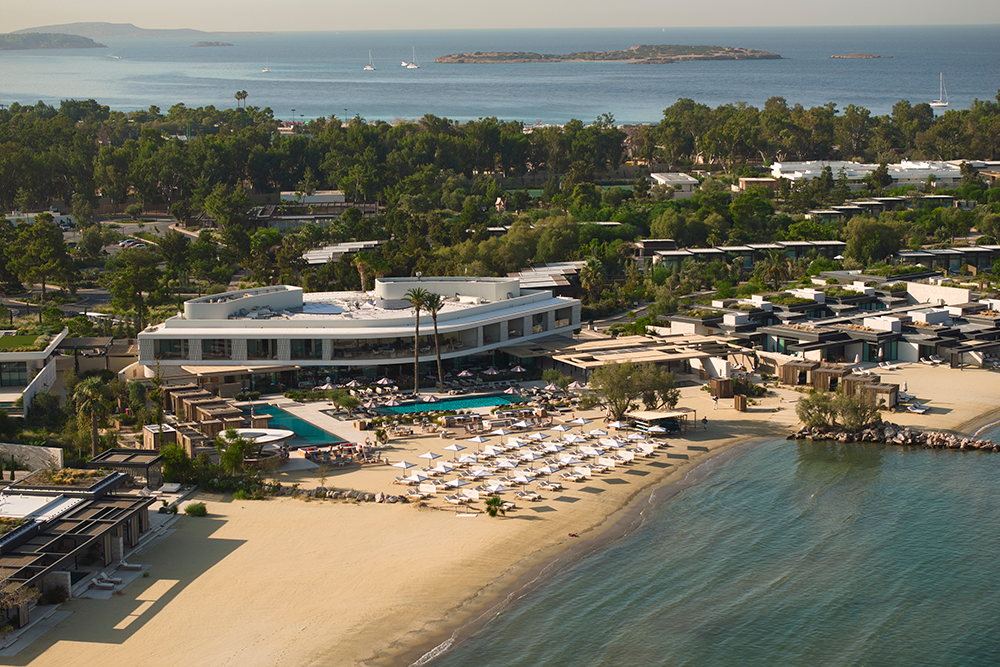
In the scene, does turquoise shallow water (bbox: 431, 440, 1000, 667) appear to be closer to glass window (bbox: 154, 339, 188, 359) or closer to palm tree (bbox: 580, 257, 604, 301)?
glass window (bbox: 154, 339, 188, 359)

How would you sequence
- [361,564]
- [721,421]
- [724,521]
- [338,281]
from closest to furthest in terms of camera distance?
[361,564] < [724,521] < [721,421] < [338,281]

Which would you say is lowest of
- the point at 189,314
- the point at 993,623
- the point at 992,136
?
the point at 993,623

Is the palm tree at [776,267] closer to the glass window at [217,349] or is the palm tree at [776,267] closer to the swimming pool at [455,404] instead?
the swimming pool at [455,404]

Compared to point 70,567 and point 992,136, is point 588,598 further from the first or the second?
point 992,136

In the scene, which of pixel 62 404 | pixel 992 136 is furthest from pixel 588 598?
pixel 992 136

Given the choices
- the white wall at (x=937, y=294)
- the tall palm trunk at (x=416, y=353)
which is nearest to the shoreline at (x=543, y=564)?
the tall palm trunk at (x=416, y=353)

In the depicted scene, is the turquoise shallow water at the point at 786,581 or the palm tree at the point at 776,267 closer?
the turquoise shallow water at the point at 786,581
